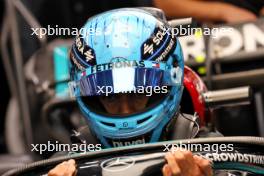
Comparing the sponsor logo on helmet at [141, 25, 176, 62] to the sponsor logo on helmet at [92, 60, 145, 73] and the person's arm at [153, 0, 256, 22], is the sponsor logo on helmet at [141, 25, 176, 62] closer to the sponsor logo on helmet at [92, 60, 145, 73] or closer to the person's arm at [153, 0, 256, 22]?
the sponsor logo on helmet at [92, 60, 145, 73]

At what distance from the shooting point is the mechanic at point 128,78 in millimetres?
2014

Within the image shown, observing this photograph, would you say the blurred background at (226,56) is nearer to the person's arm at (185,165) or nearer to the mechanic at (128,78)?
the mechanic at (128,78)

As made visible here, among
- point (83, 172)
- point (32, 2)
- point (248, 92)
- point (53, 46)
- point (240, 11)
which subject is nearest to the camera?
point (83, 172)

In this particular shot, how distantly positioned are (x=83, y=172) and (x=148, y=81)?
0.32 m

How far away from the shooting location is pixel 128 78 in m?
2.00

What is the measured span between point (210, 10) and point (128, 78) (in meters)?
1.05

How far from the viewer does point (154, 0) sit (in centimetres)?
288

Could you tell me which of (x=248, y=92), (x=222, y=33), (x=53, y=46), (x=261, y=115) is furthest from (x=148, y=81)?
(x=53, y=46)

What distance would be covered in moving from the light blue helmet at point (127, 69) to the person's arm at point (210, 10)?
791mm

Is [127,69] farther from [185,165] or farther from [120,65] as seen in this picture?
[185,165]

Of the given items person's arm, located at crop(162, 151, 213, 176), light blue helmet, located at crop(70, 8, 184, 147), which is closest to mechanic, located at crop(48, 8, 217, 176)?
light blue helmet, located at crop(70, 8, 184, 147)

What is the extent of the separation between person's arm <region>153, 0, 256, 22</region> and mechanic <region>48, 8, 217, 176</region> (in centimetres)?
79

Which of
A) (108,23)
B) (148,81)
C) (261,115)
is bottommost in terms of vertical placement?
(261,115)

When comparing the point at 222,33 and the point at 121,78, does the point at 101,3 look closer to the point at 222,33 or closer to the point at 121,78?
A: the point at 222,33
